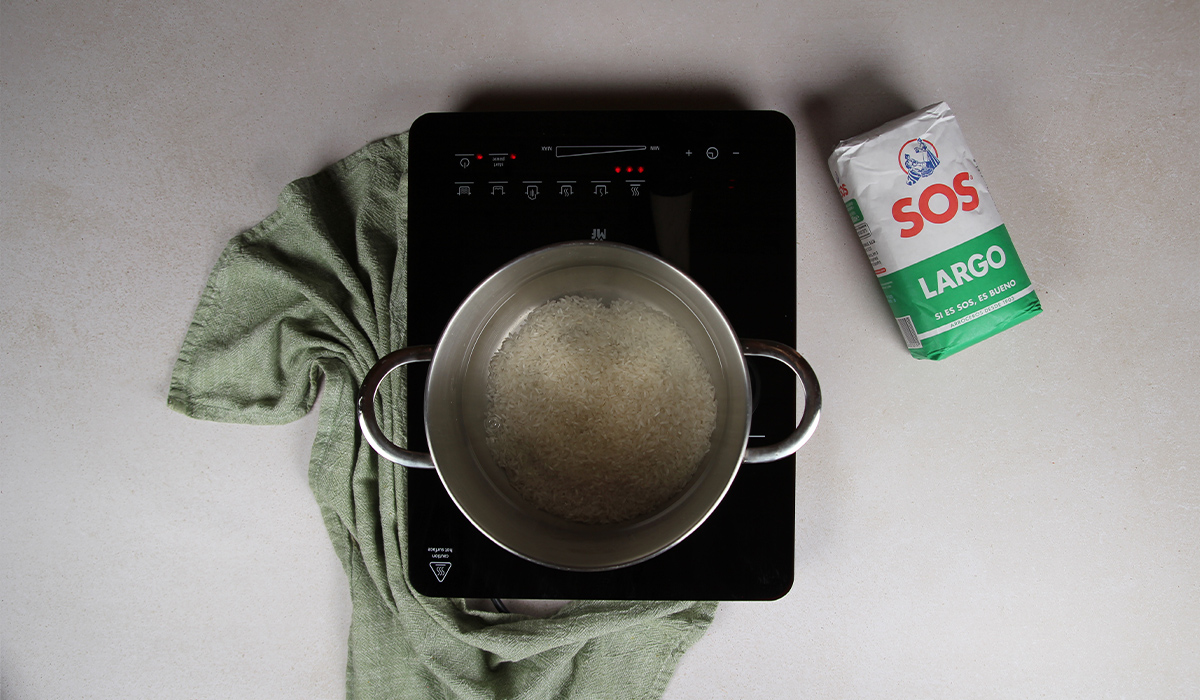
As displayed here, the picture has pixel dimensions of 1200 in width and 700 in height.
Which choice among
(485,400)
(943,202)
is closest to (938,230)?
(943,202)

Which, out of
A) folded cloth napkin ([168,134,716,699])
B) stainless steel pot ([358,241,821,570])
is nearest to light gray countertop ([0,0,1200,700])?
folded cloth napkin ([168,134,716,699])

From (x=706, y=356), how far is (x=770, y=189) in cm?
16

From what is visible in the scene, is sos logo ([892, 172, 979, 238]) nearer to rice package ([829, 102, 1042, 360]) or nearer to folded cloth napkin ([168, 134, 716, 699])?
rice package ([829, 102, 1042, 360])

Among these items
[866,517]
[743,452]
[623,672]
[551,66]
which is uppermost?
[551,66]

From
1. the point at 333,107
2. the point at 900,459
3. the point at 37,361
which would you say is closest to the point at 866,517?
the point at 900,459

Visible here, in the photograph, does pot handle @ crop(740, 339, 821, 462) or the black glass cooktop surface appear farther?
the black glass cooktop surface

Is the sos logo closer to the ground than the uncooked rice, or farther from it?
farther from it

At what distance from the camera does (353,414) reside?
62cm

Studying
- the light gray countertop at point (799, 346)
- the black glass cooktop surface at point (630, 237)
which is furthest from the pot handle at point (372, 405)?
the light gray countertop at point (799, 346)

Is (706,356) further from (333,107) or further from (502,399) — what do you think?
(333,107)

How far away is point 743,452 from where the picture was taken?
44 centimetres

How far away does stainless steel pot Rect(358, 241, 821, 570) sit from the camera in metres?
0.45

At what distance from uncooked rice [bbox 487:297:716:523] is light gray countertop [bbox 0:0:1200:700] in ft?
0.49

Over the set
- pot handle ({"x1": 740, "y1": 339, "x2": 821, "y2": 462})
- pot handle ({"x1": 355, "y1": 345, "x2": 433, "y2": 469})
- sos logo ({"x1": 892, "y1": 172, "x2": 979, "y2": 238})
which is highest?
sos logo ({"x1": 892, "y1": 172, "x2": 979, "y2": 238})
